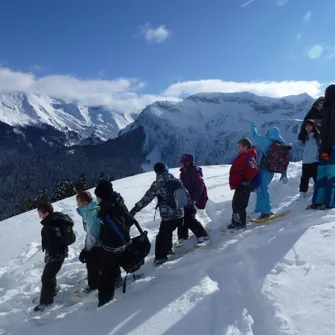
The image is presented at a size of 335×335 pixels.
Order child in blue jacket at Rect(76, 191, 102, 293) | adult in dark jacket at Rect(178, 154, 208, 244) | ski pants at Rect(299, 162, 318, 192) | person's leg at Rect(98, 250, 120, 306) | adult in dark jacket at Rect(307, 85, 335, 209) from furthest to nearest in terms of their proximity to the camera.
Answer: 1. ski pants at Rect(299, 162, 318, 192)
2. adult in dark jacket at Rect(178, 154, 208, 244)
3. adult in dark jacket at Rect(307, 85, 335, 209)
4. child in blue jacket at Rect(76, 191, 102, 293)
5. person's leg at Rect(98, 250, 120, 306)

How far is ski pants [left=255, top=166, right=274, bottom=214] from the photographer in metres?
7.26

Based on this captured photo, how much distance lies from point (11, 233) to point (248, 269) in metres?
7.52

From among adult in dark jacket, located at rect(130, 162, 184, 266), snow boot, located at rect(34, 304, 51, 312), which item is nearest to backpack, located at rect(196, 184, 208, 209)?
adult in dark jacket, located at rect(130, 162, 184, 266)

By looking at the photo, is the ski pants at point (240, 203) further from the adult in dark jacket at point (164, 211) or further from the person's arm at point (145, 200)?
the person's arm at point (145, 200)

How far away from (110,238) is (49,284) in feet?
4.66

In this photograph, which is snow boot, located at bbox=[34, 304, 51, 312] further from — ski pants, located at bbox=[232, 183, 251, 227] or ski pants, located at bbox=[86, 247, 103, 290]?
ski pants, located at bbox=[232, 183, 251, 227]

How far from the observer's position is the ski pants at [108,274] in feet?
15.7

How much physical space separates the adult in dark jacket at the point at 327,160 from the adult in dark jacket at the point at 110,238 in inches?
161

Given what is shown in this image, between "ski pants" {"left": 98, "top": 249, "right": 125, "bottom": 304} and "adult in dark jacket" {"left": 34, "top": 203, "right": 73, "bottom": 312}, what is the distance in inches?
33.3

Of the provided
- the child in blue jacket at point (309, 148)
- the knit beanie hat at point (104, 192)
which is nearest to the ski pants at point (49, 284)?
the knit beanie hat at point (104, 192)

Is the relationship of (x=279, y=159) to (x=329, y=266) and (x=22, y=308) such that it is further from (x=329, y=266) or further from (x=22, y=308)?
(x=22, y=308)

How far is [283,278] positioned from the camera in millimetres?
4043

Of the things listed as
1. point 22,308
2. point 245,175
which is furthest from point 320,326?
point 22,308

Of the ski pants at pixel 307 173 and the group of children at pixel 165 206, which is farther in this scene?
the ski pants at pixel 307 173
